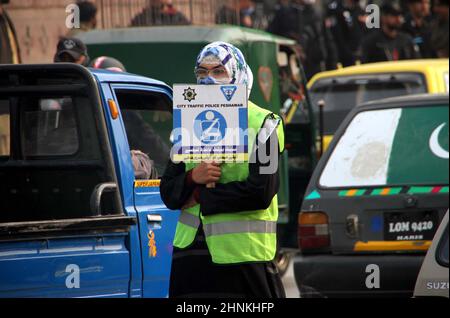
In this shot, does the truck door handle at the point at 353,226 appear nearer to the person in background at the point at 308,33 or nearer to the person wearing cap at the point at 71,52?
the person wearing cap at the point at 71,52

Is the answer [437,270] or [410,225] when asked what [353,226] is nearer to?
[410,225]

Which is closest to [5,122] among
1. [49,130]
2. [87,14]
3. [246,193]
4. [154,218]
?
[49,130]

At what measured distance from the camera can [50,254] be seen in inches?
280

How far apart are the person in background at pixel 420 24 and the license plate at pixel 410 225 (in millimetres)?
9904

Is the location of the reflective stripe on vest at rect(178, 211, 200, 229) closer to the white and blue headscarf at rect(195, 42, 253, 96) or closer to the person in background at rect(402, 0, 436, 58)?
the white and blue headscarf at rect(195, 42, 253, 96)

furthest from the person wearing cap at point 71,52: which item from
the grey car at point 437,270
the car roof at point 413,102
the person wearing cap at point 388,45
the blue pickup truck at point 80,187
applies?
the person wearing cap at point 388,45

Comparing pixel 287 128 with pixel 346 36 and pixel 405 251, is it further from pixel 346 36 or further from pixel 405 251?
pixel 346 36

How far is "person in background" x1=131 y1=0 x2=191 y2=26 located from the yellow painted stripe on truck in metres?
4.96
